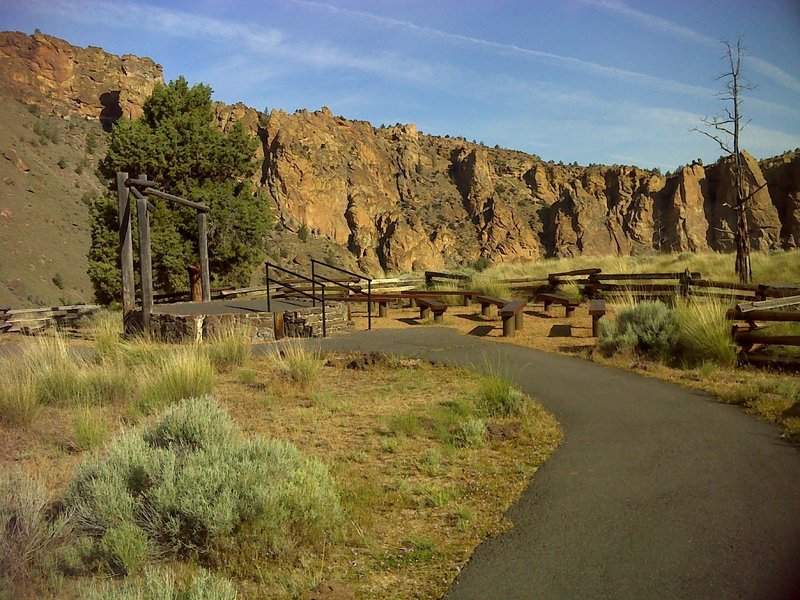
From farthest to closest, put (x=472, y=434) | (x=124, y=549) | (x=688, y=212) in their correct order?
(x=688, y=212) < (x=472, y=434) < (x=124, y=549)

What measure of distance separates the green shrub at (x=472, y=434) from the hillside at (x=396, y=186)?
50271mm

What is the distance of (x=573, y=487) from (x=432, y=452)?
1424 millimetres

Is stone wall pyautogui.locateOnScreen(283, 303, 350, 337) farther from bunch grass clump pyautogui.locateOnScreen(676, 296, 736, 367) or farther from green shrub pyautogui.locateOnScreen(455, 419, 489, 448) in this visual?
green shrub pyautogui.locateOnScreen(455, 419, 489, 448)

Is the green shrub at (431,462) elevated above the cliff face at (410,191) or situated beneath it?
situated beneath

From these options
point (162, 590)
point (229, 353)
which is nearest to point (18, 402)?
point (229, 353)

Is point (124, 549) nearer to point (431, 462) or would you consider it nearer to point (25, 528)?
point (25, 528)

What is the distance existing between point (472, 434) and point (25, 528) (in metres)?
3.93

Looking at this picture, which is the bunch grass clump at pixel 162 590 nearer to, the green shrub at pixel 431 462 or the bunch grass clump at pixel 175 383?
the green shrub at pixel 431 462

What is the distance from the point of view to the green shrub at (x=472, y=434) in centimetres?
604

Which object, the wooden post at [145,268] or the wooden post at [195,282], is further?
the wooden post at [195,282]

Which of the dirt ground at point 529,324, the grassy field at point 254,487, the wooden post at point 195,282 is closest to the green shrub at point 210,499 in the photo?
the grassy field at point 254,487

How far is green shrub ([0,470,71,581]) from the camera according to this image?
3494mm

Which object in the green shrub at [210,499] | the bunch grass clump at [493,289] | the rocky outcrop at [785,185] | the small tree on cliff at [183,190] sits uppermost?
the rocky outcrop at [785,185]

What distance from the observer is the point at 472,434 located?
6172 millimetres
